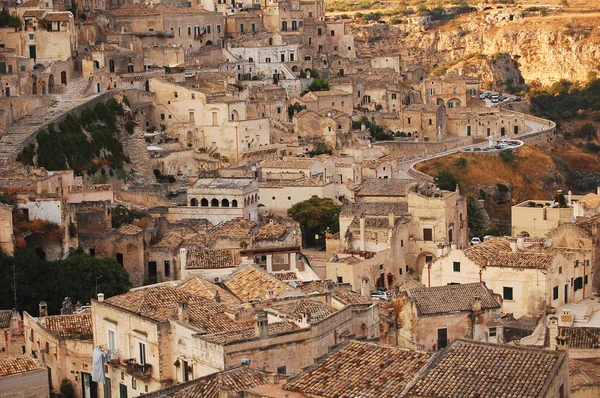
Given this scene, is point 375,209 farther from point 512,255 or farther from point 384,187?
point 512,255

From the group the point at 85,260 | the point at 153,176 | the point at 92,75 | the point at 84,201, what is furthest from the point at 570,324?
the point at 92,75

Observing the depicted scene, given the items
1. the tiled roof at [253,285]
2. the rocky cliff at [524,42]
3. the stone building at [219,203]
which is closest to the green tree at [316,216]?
the stone building at [219,203]

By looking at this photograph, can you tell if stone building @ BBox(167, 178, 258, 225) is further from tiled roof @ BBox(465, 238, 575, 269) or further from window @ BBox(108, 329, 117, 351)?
window @ BBox(108, 329, 117, 351)

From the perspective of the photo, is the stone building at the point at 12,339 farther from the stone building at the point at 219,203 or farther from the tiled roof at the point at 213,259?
the stone building at the point at 219,203

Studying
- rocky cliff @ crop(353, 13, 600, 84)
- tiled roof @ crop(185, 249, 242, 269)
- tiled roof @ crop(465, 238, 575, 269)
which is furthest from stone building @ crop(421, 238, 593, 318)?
rocky cliff @ crop(353, 13, 600, 84)

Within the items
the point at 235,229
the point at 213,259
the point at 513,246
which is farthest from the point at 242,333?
the point at 235,229
